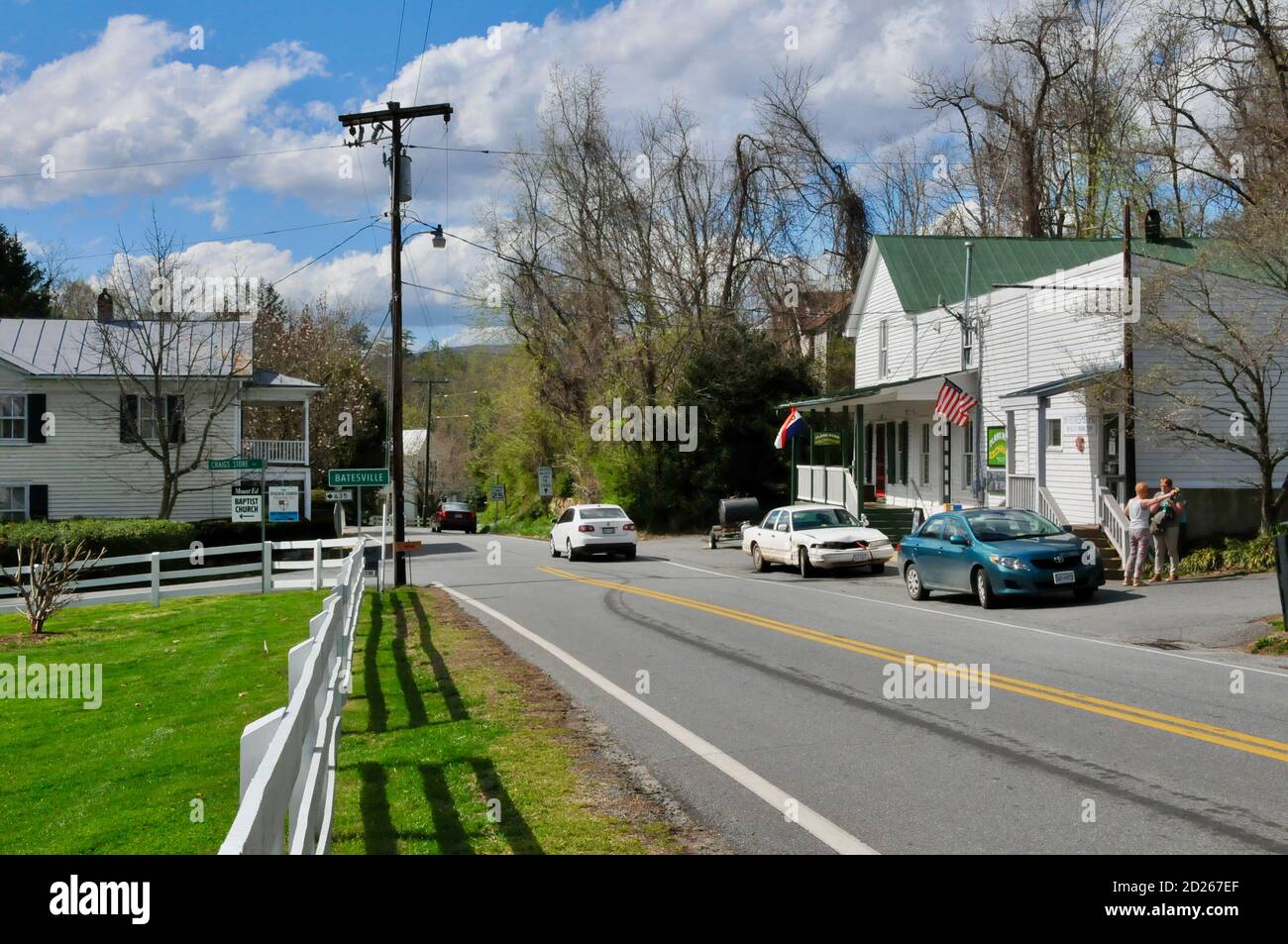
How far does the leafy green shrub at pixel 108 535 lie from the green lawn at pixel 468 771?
1931 cm

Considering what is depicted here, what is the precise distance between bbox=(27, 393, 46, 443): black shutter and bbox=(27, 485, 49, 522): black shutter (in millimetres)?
1458

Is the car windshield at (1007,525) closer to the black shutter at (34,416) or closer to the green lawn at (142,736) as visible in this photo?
the green lawn at (142,736)

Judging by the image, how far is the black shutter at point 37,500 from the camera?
37688mm

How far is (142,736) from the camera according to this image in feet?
→ 35.7

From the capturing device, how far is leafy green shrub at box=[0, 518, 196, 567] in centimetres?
3023

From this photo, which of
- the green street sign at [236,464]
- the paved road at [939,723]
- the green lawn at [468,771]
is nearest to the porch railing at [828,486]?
the paved road at [939,723]

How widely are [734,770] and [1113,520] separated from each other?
18.2m

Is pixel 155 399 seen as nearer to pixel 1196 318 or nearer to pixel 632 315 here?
pixel 632 315

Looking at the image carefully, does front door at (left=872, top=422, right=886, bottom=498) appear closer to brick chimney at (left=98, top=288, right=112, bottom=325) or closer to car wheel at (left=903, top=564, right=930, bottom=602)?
car wheel at (left=903, top=564, right=930, bottom=602)

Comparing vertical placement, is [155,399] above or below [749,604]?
above

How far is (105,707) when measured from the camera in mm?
12727

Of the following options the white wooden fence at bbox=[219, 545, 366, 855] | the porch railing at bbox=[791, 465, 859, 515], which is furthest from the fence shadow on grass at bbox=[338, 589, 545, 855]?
the porch railing at bbox=[791, 465, 859, 515]

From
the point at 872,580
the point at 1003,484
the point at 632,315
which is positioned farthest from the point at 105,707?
the point at 632,315
